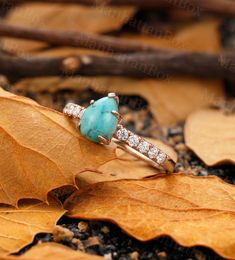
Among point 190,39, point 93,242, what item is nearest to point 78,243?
point 93,242

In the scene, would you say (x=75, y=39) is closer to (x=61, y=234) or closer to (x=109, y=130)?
(x=109, y=130)

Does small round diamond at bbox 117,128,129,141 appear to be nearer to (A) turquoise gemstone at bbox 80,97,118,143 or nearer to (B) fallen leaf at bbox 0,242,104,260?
(A) turquoise gemstone at bbox 80,97,118,143

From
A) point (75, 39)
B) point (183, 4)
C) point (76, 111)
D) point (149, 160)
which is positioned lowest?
point (149, 160)

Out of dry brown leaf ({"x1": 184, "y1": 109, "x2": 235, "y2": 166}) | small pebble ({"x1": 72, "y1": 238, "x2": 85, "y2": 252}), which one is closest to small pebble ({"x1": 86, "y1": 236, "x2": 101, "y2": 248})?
small pebble ({"x1": 72, "y1": 238, "x2": 85, "y2": 252})

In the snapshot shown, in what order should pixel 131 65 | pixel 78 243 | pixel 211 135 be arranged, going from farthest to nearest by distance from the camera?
pixel 131 65, pixel 211 135, pixel 78 243

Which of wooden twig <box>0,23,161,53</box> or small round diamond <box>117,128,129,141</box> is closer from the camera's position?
small round diamond <box>117,128,129,141</box>

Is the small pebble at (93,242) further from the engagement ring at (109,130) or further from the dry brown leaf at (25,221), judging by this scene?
the engagement ring at (109,130)

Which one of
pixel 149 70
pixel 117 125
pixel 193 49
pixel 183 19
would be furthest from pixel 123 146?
pixel 183 19

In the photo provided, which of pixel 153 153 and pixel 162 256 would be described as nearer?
pixel 162 256
